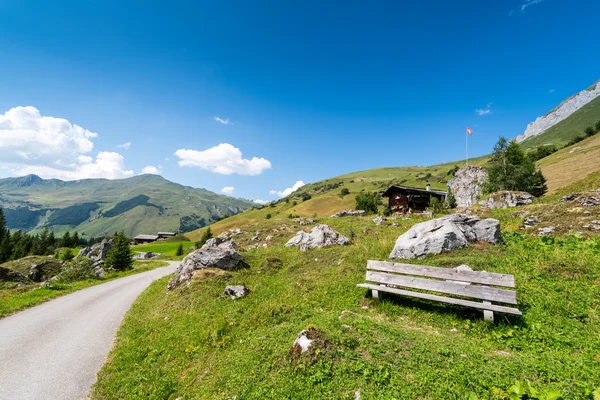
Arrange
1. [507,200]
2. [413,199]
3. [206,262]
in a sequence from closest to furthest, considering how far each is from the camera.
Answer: [206,262], [507,200], [413,199]

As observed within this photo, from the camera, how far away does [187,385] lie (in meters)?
7.65

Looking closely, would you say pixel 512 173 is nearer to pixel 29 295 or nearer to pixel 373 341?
pixel 373 341

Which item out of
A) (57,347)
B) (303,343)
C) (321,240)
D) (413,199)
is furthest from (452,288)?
(413,199)

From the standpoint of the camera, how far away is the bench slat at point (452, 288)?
313 inches

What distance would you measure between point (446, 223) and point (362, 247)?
18.7ft

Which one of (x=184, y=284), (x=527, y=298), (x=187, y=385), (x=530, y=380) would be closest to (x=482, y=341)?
(x=530, y=380)

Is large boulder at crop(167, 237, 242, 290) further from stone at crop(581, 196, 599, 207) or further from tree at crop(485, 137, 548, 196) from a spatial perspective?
tree at crop(485, 137, 548, 196)

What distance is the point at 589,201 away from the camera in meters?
19.5

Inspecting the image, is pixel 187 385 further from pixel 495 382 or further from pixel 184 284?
pixel 184 284

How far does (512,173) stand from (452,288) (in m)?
59.2

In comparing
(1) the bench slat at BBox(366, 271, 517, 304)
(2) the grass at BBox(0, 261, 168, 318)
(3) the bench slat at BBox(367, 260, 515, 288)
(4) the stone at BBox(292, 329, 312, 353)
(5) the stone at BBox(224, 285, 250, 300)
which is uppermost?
(3) the bench slat at BBox(367, 260, 515, 288)

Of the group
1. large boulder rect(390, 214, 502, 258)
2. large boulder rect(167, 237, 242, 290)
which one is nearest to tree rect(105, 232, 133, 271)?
large boulder rect(167, 237, 242, 290)

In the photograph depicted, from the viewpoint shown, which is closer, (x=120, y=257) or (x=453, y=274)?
(x=453, y=274)

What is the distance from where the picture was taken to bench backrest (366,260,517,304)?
812 centimetres
